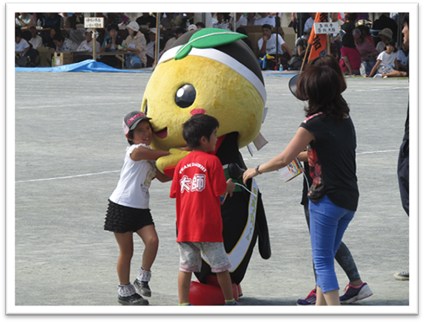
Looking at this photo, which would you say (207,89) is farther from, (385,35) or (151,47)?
(151,47)

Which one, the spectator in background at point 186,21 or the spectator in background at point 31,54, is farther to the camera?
the spectator in background at point 186,21

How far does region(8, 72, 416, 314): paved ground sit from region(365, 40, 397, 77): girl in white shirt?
20.4 feet

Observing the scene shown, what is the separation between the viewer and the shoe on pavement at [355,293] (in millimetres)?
4836

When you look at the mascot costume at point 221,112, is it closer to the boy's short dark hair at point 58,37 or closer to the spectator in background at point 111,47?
the spectator in background at point 111,47

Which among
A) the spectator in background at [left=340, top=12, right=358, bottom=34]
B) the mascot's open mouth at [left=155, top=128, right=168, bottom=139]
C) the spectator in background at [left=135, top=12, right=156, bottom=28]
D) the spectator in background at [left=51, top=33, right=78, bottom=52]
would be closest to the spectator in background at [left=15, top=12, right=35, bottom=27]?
the spectator in background at [left=51, top=33, right=78, bottom=52]

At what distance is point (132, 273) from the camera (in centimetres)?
553

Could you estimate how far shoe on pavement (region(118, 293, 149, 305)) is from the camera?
4.76 metres

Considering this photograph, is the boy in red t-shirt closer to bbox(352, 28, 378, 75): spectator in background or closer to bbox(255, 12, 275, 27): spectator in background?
bbox(352, 28, 378, 75): spectator in background

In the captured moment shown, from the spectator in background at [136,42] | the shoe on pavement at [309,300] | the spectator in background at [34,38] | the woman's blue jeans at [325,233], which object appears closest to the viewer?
the woman's blue jeans at [325,233]

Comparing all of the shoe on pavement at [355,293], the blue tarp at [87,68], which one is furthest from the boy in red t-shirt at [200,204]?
the blue tarp at [87,68]

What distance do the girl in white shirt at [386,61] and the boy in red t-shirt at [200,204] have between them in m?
17.5

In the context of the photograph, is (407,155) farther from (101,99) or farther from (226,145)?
(101,99)

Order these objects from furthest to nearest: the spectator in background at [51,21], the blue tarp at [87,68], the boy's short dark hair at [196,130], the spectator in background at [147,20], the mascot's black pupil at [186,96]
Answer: the spectator in background at [51,21] → the spectator in background at [147,20] → the blue tarp at [87,68] → the mascot's black pupil at [186,96] → the boy's short dark hair at [196,130]

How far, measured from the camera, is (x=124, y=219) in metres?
4.80
